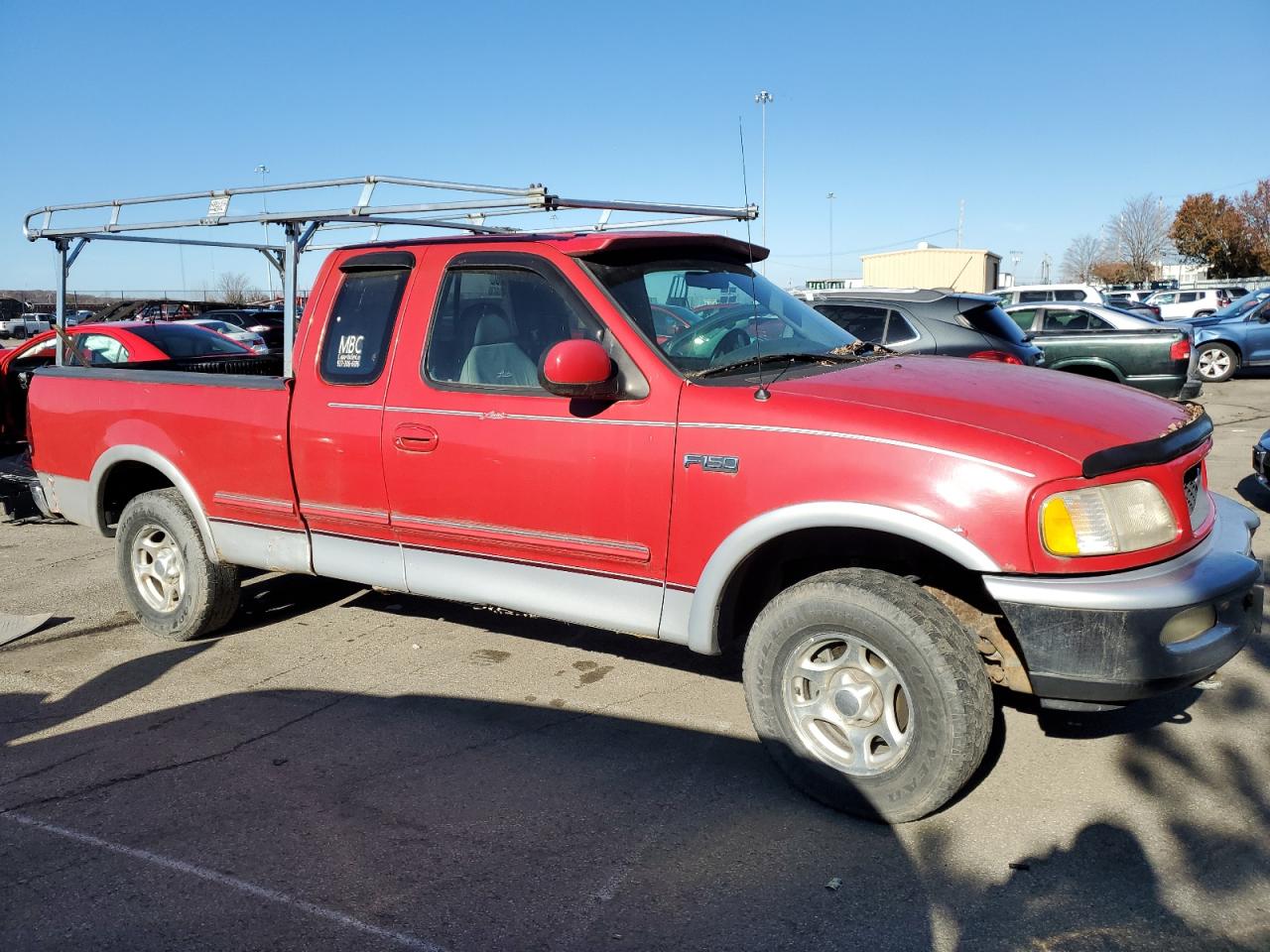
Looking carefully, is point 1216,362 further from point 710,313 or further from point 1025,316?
point 710,313

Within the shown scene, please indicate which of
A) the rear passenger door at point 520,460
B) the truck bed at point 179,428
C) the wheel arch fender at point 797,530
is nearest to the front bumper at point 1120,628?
the wheel arch fender at point 797,530

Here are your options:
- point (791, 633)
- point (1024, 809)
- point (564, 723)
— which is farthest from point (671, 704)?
point (1024, 809)

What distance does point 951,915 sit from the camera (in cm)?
278

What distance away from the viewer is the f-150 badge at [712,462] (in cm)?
339

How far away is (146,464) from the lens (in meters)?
5.38

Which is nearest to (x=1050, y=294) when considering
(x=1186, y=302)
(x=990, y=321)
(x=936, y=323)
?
(x=990, y=321)

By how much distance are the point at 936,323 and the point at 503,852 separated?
667 cm

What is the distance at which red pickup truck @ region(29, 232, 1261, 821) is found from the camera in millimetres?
2973

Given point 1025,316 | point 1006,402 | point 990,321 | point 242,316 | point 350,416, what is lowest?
point 350,416

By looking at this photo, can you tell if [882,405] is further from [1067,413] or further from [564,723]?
[564,723]

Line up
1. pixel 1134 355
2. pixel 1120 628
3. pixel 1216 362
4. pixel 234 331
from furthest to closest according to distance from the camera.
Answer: pixel 234 331
pixel 1216 362
pixel 1134 355
pixel 1120 628

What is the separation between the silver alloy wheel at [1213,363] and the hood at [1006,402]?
1585cm

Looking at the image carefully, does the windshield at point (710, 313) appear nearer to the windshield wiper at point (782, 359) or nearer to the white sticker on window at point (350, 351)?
the windshield wiper at point (782, 359)

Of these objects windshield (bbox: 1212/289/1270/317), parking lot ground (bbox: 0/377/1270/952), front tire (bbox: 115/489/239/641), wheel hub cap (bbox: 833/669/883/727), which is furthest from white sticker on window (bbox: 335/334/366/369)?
windshield (bbox: 1212/289/1270/317)
